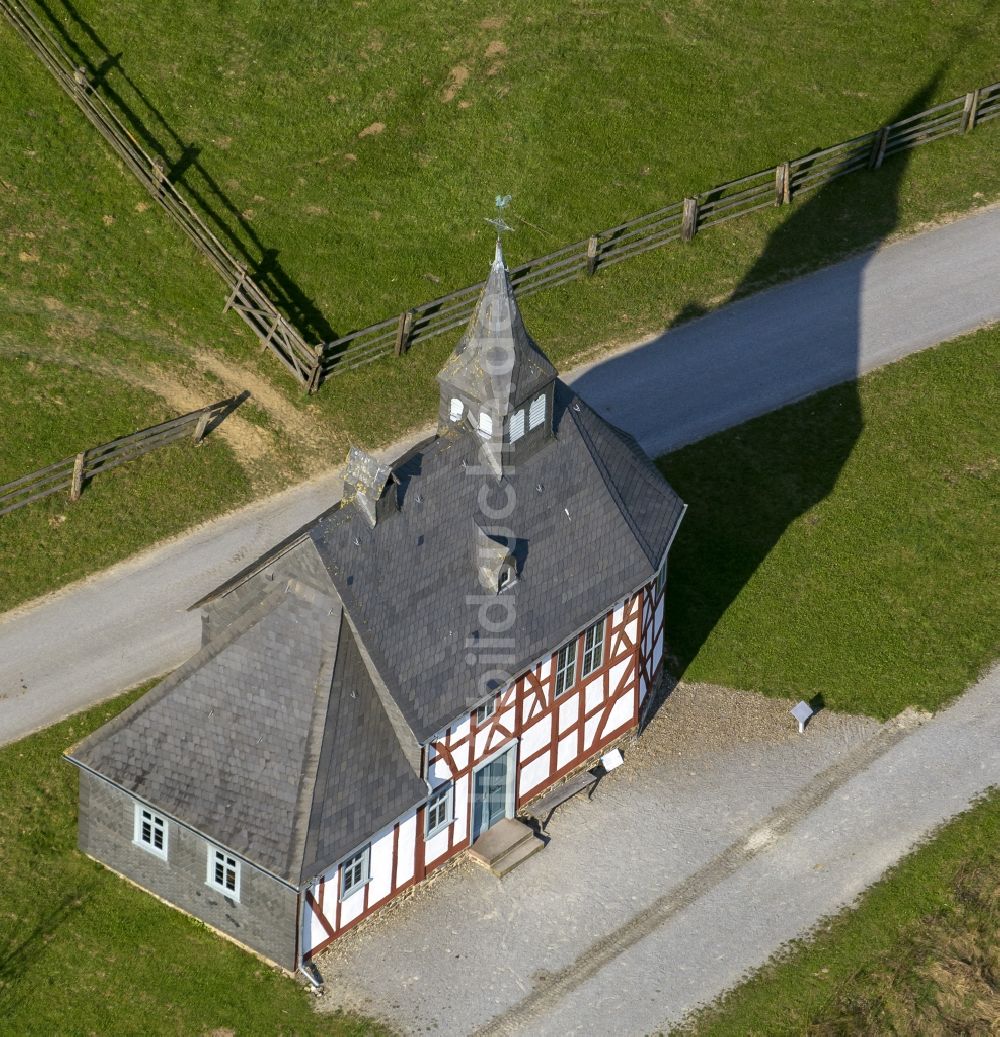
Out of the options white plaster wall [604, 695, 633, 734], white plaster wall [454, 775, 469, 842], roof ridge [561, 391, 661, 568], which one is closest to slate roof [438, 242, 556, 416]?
roof ridge [561, 391, 661, 568]

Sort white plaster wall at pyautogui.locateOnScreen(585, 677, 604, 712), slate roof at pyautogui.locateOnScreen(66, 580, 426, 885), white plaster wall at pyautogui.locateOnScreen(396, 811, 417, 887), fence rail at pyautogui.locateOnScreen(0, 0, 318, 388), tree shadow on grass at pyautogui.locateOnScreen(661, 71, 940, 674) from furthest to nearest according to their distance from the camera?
fence rail at pyautogui.locateOnScreen(0, 0, 318, 388), tree shadow on grass at pyautogui.locateOnScreen(661, 71, 940, 674), white plaster wall at pyautogui.locateOnScreen(585, 677, 604, 712), white plaster wall at pyautogui.locateOnScreen(396, 811, 417, 887), slate roof at pyautogui.locateOnScreen(66, 580, 426, 885)

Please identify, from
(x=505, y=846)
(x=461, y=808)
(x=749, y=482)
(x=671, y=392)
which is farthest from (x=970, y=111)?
(x=461, y=808)

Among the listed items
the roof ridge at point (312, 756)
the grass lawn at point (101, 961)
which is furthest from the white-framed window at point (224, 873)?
the roof ridge at point (312, 756)

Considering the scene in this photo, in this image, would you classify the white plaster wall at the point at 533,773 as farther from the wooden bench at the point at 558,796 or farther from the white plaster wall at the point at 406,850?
the white plaster wall at the point at 406,850

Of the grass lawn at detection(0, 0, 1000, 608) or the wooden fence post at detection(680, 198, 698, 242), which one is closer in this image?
the grass lawn at detection(0, 0, 1000, 608)

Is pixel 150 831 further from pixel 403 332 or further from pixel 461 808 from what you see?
pixel 403 332

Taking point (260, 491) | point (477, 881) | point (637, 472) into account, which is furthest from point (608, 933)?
point (260, 491)

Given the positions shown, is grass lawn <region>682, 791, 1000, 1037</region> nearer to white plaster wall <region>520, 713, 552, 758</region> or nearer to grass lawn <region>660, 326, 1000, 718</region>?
grass lawn <region>660, 326, 1000, 718</region>
